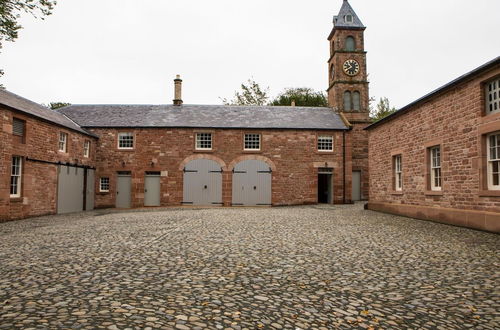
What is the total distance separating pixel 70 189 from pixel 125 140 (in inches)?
204

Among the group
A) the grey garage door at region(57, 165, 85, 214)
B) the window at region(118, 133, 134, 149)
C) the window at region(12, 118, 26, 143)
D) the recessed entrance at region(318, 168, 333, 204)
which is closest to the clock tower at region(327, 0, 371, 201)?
the recessed entrance at region(318, 168, 333, 204)

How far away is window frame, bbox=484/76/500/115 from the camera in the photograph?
10406 mm

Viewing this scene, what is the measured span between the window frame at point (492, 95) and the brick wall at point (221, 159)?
13414mm

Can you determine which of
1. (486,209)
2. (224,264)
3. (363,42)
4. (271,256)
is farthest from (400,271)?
(363,42)

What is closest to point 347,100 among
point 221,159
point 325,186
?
point 325,186

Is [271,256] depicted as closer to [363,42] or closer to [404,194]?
[404,194]

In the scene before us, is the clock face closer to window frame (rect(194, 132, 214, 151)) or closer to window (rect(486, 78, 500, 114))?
window frame (rect(194, 132, 214, 151))

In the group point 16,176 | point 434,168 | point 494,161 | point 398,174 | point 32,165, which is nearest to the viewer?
point 494,161

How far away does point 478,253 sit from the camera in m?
7.37

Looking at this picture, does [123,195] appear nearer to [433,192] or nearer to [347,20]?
[433,192]

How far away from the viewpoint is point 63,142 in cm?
1964

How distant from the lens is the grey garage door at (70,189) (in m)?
18.9

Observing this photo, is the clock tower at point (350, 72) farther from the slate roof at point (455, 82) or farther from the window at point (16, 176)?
the window at point (16, 176)

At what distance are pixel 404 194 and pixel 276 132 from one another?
10.5 m
